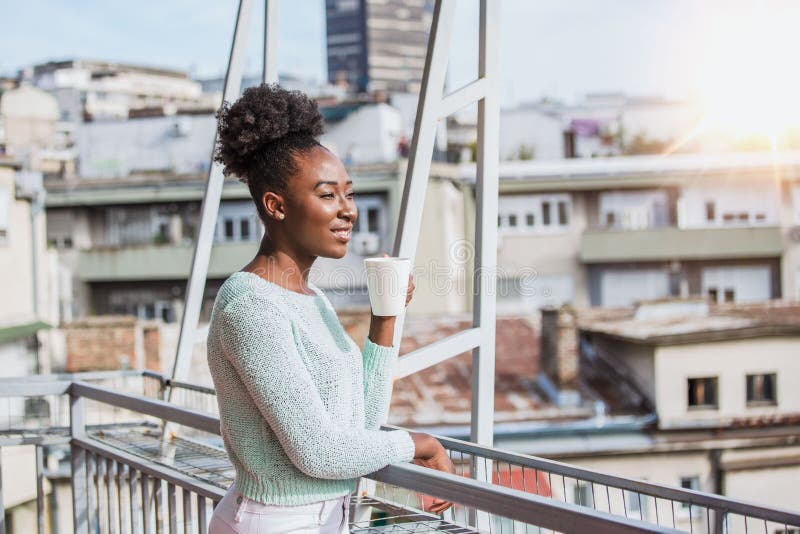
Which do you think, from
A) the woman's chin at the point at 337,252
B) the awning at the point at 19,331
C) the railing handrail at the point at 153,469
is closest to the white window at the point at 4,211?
the awning at the point at 19,331

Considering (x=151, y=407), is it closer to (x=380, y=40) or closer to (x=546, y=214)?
(x=546, y=214)

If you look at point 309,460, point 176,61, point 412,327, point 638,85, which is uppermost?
point 176,61

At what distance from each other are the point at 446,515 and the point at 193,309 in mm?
1737

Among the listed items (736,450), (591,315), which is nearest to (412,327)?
(591,315)

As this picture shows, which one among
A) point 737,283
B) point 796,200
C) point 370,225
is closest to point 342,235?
point 370,225

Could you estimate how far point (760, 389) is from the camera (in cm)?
1138

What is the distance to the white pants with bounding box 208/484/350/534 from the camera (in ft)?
4.02

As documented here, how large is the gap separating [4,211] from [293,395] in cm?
1465

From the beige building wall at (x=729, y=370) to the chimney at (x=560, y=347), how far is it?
3.93 feet

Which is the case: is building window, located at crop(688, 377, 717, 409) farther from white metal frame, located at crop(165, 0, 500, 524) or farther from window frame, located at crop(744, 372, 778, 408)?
white metal frame, located at crop(165, 0, 500, 524)

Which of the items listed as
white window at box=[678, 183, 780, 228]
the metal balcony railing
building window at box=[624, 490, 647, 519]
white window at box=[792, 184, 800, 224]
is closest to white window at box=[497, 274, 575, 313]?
white window at box=[678, 183, 780, 228]

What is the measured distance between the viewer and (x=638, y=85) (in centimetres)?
3070

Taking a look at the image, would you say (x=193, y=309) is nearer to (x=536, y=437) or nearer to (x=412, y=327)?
(x=536, y=437)

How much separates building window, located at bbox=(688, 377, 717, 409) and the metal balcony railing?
927 centimetres
